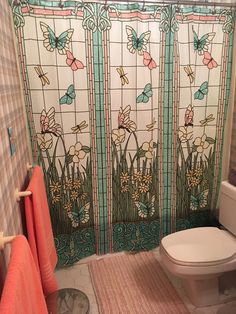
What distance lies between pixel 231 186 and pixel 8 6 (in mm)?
1707

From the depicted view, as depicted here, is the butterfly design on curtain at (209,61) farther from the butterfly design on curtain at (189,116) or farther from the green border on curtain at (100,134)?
the green border on curtain at (100,134)

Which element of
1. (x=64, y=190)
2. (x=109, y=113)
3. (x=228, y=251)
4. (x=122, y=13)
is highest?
(x=122, y=13)

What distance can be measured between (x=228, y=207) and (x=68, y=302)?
3.84 feet

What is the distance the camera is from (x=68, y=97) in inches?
65.7

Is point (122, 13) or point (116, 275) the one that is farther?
point (116, 275)

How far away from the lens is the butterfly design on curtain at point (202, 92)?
1.82m

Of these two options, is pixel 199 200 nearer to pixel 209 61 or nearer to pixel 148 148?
pixel 148 148

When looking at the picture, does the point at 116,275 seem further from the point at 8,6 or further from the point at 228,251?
the point at 8,6

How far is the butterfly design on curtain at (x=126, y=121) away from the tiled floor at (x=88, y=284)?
102 cm

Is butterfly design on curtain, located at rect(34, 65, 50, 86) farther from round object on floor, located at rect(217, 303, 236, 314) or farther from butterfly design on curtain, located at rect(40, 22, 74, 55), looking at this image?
round object on floor, located at rect(217, 303, 236, 314)

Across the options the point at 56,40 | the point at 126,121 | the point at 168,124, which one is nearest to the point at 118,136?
the point at 126,121

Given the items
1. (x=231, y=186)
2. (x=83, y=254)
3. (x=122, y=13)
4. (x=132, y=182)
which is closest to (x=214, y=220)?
(x=231, y=186)

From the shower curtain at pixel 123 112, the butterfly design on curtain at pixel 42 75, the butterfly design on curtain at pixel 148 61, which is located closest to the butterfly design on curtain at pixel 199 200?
the shower curtain at pixel 123 112

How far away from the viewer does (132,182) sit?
1920mm
